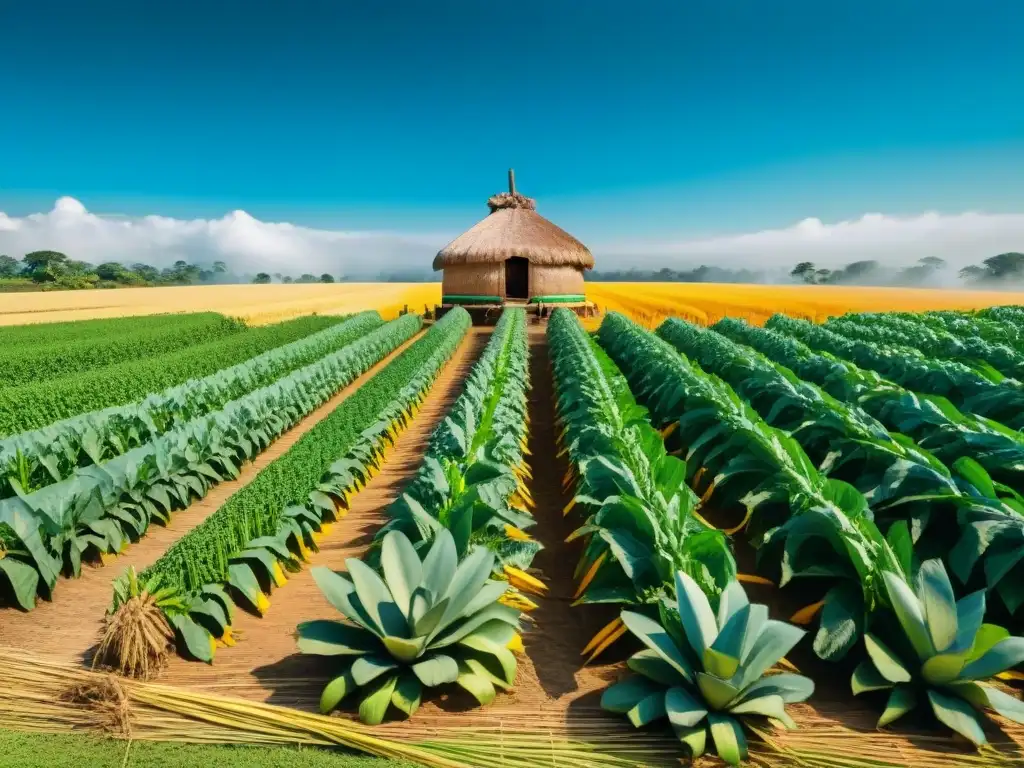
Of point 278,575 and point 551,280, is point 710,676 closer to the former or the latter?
point 278,575

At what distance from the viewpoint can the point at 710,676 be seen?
7.82 ft

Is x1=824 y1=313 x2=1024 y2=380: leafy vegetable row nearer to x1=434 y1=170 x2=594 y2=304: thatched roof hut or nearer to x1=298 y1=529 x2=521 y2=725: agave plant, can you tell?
x1=298 y1=529 x2=521 y2=725: agave plant

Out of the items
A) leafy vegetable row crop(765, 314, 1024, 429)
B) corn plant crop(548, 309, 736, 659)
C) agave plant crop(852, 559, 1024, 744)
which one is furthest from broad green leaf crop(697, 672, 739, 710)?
leafy vegetable row crop(765, 314, 1024, 429)

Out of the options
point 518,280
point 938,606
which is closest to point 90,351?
point 938,606

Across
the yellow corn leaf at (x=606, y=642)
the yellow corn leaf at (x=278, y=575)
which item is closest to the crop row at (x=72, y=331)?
the yellow corn leaf at (x=278, y=575)

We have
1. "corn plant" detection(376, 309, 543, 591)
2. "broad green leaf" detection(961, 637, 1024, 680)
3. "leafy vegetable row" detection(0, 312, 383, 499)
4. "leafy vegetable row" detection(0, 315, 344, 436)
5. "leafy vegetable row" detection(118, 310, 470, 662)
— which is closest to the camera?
"broad green leaf" detection(961, 637, 1024, 680)

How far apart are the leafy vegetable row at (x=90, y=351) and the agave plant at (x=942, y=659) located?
1391 centimetres

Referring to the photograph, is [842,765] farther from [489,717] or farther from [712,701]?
[489,717]

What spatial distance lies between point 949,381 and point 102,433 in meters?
9.77

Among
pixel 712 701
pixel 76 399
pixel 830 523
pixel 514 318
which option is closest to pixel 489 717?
pixel 712 701

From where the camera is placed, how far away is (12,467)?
498 cm

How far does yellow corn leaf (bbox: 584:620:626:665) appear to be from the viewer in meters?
3.08

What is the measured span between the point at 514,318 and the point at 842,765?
58.2 ft

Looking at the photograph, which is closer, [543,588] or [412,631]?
[412,631]
